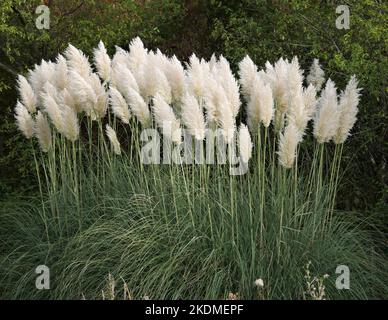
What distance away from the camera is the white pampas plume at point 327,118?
19.4ft

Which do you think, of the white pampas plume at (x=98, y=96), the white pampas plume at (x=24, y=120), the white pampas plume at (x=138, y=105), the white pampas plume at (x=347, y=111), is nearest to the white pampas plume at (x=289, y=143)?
the white pampas plume at (x=347, y=111)

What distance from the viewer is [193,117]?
5.69 meters

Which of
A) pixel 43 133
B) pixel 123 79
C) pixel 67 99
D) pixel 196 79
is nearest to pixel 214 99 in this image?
pixel 196 79

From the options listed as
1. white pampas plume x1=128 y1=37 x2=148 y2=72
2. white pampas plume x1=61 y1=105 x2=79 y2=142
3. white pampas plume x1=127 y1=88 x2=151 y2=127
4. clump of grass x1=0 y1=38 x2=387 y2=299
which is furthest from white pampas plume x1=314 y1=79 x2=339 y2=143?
white pampas plume x1=61 y1=105 x2=79 y2=142

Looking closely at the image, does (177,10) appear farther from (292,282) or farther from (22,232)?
(292,282)

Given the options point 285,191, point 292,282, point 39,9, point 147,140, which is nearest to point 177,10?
point 39,9

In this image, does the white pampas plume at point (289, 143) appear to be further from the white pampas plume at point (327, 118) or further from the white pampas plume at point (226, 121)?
the white pampas plume at point (226, 121)

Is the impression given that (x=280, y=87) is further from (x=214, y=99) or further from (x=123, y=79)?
(x=123, y=79)

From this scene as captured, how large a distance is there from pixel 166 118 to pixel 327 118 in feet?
3.93

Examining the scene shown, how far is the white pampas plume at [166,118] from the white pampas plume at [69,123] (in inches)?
34.0

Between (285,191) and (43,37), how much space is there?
4173 mm

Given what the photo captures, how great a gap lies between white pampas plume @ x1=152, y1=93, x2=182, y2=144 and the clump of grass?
0.03 feet

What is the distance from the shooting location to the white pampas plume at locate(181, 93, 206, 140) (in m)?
5.68

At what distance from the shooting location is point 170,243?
19.3ft
